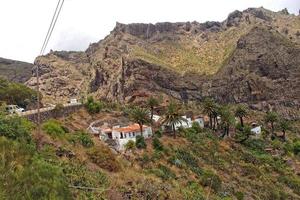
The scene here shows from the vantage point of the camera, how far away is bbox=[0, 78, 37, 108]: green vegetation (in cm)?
7662

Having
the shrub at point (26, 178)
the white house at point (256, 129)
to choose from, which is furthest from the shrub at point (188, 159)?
the shrub at point (26, 178)

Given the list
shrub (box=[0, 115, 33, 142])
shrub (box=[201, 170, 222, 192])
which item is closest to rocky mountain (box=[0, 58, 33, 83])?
shrub (box=[201, 170, 222, 192])

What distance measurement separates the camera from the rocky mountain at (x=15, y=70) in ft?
586

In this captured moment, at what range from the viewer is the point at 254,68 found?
142m

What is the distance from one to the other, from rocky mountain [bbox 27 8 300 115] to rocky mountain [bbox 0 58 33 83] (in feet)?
37.8

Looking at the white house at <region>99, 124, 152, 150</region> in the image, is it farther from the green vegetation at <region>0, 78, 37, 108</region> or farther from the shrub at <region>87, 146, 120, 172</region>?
the shrub at <region>87, 146, 120, 172</region>

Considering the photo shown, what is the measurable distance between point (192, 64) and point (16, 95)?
82779 millimetres

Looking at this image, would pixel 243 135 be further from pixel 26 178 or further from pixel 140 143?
pixel 26 178

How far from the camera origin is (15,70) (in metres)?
187

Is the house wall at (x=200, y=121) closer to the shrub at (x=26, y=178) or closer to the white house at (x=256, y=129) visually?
the white house at (x=256, y=129)

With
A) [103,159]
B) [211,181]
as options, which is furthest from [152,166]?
[103,159]

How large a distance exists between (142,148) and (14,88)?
97.3 ft

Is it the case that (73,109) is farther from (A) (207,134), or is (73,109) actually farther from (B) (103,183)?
(B) (103,183)

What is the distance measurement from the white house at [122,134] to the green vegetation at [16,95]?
58.1 feet
